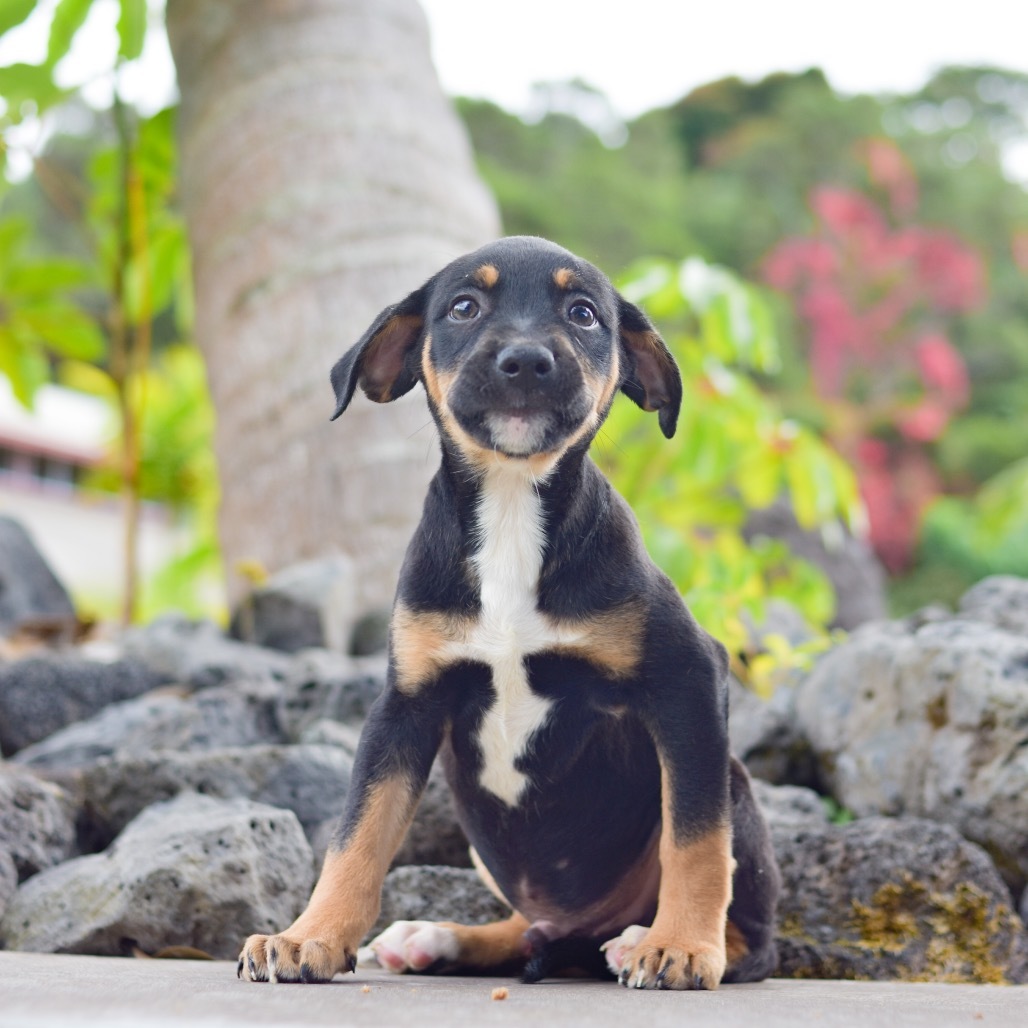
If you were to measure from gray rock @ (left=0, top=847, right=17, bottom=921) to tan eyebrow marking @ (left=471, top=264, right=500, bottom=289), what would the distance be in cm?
177

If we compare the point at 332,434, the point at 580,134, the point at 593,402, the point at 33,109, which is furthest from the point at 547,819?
the point at 580,134

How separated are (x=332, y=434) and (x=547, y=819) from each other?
3246mm

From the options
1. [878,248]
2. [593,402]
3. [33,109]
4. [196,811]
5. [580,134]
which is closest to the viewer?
[593,402]

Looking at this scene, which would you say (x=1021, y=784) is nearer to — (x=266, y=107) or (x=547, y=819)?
(x=547, y=819)

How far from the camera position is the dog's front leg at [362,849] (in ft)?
7.23

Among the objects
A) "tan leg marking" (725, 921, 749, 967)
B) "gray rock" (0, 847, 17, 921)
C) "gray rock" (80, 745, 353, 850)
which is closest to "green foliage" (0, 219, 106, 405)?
"gray rock" (80, 745, 353, 850)

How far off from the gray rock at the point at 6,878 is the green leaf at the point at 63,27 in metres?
4.14

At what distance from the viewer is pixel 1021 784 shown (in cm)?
310

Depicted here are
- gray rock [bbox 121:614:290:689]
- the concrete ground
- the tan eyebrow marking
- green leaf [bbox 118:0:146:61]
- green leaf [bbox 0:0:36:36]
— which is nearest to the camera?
the concrete ground

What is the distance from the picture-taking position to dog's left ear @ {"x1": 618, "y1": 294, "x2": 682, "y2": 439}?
2.81m

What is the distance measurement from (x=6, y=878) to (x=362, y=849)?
109cm

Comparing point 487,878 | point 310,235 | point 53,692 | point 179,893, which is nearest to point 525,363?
point 487,878

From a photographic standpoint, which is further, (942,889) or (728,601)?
(728,601)

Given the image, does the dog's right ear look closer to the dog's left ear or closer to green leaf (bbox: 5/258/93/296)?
the dog's left ear
